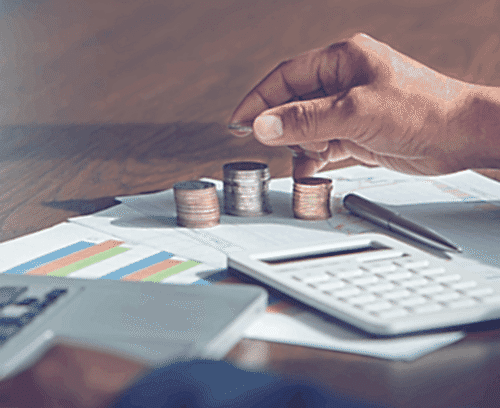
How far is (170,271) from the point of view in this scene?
1.83 feet

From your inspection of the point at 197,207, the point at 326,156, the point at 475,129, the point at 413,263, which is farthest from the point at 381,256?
the point at 326,156

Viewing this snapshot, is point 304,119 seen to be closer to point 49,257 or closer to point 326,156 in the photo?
point 326,156

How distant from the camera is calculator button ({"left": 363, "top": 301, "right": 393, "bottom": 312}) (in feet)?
1.33

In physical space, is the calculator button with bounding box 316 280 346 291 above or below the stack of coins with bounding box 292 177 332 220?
above

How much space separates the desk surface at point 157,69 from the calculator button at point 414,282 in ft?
1.87

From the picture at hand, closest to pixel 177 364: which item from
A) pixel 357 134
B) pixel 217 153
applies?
pixel 357 134

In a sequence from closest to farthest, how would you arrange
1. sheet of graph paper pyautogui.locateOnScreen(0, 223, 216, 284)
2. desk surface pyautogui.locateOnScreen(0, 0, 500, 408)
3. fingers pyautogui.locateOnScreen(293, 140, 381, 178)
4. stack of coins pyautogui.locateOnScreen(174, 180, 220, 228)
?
sheet of graph paper pyautogui.locateOnScreen(0, 223, 216, 284), stack of coins pyautogui.locateOnScreen(174, 180, 220, 228), fingers pyautogui.locateOnScreen(293, 140, 381, 178), desk surface pyautogui.locateOnScreen(0, 0, 500, 408)

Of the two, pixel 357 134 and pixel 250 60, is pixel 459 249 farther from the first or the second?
pixel 250 60

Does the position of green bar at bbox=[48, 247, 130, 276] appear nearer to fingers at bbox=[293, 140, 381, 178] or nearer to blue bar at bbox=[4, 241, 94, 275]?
blue bar at bbox=[4, 241, 94, 275]

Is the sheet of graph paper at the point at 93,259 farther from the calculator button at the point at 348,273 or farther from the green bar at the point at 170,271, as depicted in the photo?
the calculator button at the point at 348,273

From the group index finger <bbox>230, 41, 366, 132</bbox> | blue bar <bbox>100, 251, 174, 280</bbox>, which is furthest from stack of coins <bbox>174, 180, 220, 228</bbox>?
index finger <bbox>230, 41, 366, 132</bbox>

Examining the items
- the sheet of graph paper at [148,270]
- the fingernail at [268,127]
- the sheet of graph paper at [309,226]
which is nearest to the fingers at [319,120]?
→ the fingernail at [268,127]

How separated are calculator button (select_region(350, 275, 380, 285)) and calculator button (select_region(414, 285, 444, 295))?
32 millimetres

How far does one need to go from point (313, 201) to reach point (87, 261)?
1.01ft
